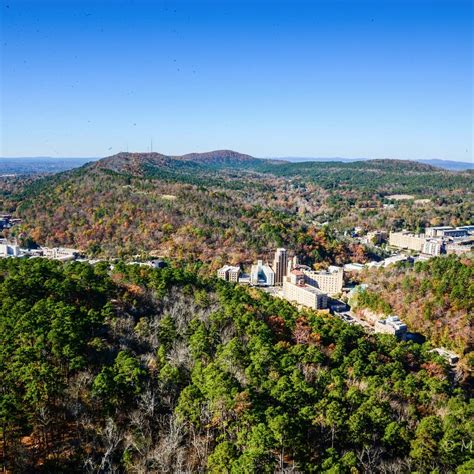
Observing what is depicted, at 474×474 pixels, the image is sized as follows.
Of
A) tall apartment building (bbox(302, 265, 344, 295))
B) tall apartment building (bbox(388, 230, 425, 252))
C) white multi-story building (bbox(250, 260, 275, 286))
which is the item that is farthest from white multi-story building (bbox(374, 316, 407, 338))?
tall apartment building (bbox(388, 230, 425, 252))

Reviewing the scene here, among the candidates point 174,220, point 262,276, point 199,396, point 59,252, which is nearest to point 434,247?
point 262,276

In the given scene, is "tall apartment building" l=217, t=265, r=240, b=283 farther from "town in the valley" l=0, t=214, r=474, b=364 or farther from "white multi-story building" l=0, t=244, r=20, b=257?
"white multi-story building" l=0, t=244, r=20, b=257

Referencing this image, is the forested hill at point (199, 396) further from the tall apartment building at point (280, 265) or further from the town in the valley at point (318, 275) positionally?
the tall apartment building at point (280, 265)

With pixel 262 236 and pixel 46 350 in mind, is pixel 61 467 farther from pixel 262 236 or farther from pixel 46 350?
pixel 262 236

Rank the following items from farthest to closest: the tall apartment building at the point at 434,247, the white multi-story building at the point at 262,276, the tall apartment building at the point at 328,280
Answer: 1. the tall apartment building at the point at 434,247
2. the white multi-story building at the point at 262,276
3. the tall apartment building at the point at 328,280

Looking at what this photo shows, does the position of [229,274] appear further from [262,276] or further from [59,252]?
[59,252]

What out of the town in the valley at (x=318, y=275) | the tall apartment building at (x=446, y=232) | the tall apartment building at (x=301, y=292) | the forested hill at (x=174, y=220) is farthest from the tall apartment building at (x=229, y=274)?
the tall apartment building at (x=446, y=232)
